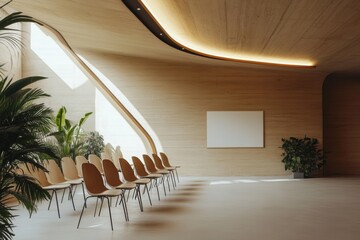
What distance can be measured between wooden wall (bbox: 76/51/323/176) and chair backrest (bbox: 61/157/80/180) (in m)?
4.95

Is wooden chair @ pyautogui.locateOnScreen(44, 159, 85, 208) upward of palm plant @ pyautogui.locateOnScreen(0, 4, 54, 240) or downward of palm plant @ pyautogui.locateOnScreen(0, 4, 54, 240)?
downward

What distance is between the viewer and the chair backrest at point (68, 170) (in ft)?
26.0

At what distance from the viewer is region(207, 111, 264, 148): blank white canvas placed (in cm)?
1283

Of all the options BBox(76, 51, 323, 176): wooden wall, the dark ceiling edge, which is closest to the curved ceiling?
the dark ceiling edge

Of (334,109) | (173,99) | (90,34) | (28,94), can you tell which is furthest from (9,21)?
(334,109)

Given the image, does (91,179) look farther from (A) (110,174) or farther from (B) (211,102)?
(B) (211,102)

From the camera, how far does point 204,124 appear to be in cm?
1292

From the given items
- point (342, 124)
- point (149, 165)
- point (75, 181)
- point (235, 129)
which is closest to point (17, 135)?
point (75, 181)

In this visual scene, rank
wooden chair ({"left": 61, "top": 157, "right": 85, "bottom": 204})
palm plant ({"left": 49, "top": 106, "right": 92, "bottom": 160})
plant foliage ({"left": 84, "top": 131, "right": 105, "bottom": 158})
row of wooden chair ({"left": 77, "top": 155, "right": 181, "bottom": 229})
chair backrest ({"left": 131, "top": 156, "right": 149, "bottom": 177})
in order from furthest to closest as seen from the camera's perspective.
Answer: plant foliage ({"left": 84, "top": 131, "right": 105, "bottom": 158})
palm plant ({"left": 49, "top": 106, "right": 92, "bottom": 160})
chair backrest ({"left": 131, "top": 156, "right": 149, "bottom": 177})
wooden chair ({"left": 61, "top": 157, "right": 85, "bottom": 204})
row of wooden chair ({"left": 77, "top": 155, "right": 181, "bottom": 229})

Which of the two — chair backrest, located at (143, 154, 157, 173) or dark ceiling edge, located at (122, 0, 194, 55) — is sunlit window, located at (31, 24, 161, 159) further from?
dark ceiling edge, located at (122, 0, 194, 55)

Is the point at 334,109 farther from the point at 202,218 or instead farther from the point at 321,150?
the point at 202,218

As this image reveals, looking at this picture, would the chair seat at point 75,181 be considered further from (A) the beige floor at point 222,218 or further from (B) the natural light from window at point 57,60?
(B) the natural light from window at point 57,60

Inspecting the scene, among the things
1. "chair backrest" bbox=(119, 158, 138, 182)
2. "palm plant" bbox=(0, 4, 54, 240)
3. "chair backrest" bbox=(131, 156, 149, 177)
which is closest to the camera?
"palm plant" bbox=(0, 4, 54, 240)

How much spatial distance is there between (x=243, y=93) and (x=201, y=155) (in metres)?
2.20
